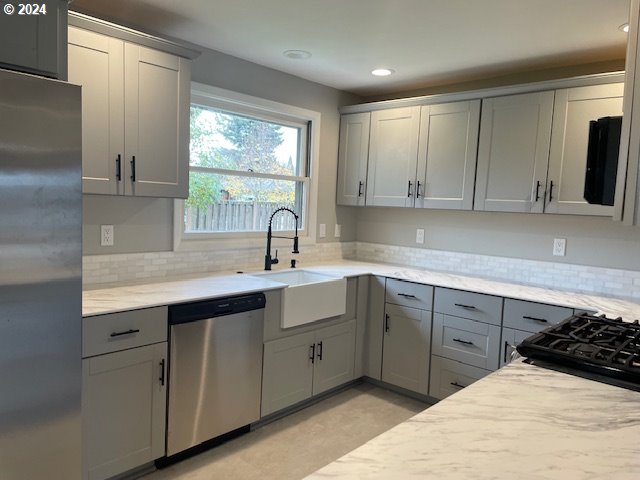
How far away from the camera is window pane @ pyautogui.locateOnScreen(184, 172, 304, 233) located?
3277 millimetres

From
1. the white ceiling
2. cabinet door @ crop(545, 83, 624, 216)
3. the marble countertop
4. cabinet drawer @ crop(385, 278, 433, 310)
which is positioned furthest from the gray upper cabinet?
cabinet door @ crop(545, 83, 624, 216)

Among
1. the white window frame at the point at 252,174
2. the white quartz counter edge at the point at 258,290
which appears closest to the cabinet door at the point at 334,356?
the white quartz counter edge at the point at 258,290

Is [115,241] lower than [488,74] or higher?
lower

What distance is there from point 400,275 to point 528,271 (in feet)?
3.07

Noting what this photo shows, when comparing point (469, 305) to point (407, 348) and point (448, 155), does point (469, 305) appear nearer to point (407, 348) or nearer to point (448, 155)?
point (407, 348)

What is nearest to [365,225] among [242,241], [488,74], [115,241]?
[242,241]

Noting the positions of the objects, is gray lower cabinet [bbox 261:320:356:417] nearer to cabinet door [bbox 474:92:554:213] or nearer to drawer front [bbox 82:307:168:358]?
drawer front [bbox 82:307:168:358]

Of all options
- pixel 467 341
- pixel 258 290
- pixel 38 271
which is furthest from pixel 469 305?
pixel 38 271

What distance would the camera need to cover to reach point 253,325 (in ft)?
9.11

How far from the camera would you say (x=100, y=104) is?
2.40 m

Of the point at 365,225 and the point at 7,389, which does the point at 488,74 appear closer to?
the point at 365,225

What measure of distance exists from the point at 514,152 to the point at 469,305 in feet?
3.64

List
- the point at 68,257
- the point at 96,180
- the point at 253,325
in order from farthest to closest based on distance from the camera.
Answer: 1. the point at 253,325
2. the point at 96,180
3. the point at 68,257

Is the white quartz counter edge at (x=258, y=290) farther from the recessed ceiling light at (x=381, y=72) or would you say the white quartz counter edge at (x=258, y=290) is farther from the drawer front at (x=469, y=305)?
the recessed ceiling light at (x=381, y=72)
